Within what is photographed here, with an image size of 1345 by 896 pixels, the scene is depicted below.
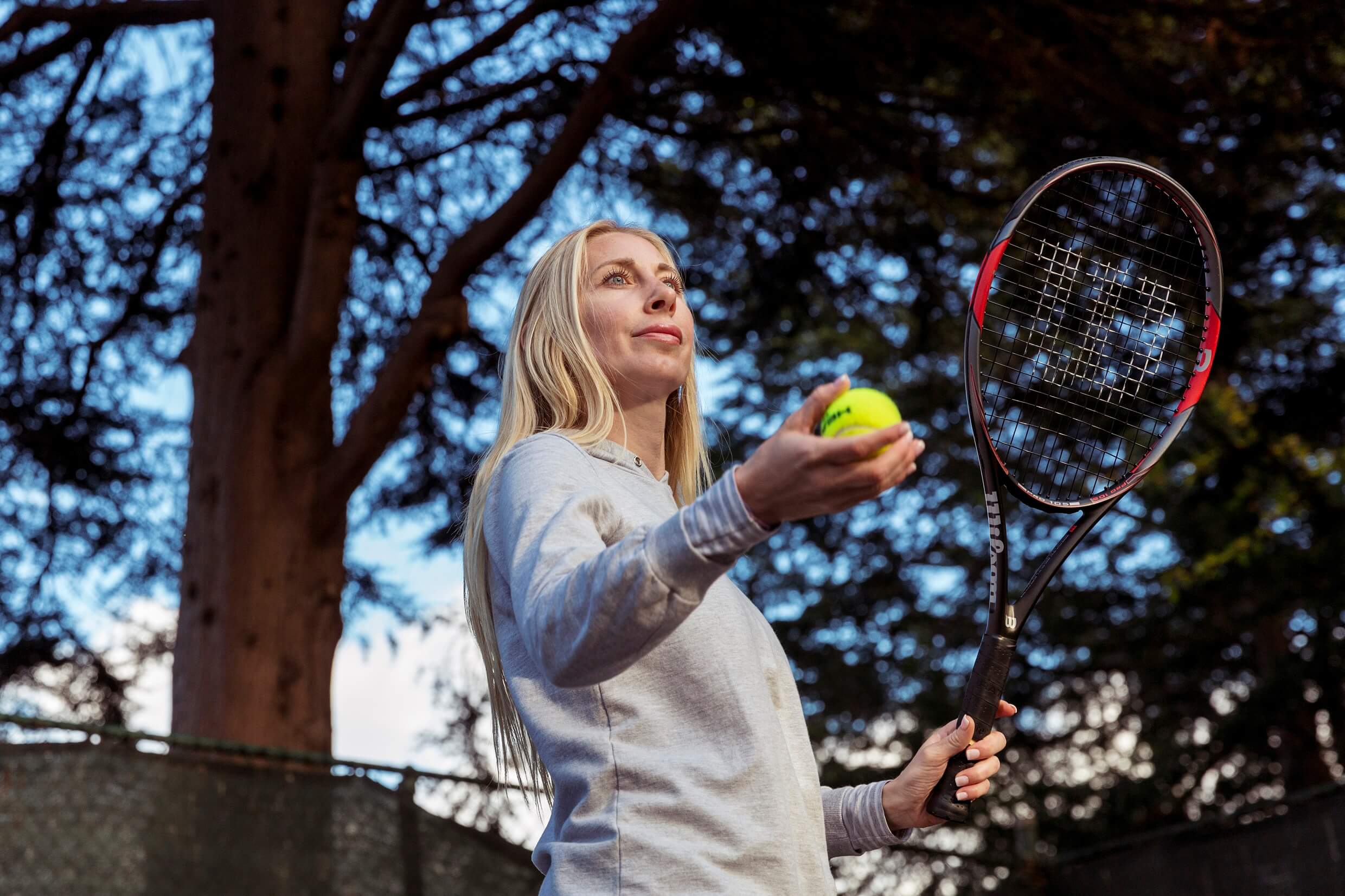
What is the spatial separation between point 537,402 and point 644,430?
0.54 ft

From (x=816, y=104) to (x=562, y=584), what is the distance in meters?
5.04

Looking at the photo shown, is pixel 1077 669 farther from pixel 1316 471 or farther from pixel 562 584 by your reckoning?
pixel 562 584

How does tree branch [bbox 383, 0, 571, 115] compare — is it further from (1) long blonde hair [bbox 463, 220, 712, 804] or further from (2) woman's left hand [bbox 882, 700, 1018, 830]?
(2) woman's left hand [bbox 882, 700, 1018, 830]

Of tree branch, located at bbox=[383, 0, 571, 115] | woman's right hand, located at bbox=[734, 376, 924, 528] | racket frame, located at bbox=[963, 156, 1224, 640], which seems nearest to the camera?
woman's right hand, located at bbox=[734, 376, 924, 528]

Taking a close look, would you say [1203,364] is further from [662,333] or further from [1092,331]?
[1092,331]

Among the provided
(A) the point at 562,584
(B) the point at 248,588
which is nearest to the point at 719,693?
(A) the point at 562,584

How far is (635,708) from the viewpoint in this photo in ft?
5.60

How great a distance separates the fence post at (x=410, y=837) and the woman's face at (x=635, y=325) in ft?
9.26

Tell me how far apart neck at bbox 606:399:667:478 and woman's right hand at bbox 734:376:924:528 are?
0.70 metres

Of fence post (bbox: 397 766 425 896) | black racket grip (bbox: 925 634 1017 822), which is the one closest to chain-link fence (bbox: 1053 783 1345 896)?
fence post (bbox: 397 766 425 896)

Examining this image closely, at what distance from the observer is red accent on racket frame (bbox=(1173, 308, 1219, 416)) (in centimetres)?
270

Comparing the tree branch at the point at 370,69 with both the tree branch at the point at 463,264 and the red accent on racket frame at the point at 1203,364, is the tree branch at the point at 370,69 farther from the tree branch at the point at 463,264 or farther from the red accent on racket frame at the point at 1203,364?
the red accent on racket frame at the point at 1203,364

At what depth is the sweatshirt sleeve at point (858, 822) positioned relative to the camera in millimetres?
2135

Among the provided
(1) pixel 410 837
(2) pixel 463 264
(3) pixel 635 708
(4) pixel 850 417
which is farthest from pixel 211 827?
(4) pixel 850 417
